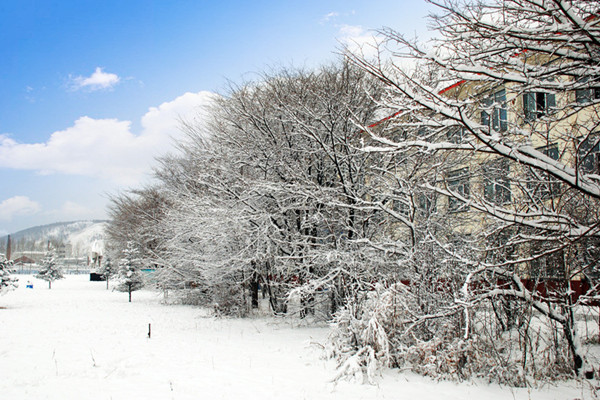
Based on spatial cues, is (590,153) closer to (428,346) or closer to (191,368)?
(428,346)

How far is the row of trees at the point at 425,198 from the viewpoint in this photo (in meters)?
4.27

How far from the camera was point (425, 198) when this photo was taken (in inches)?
430

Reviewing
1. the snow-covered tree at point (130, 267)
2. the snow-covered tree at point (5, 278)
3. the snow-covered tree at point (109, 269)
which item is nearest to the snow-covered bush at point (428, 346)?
the snow-covered tree at point (5, 278)

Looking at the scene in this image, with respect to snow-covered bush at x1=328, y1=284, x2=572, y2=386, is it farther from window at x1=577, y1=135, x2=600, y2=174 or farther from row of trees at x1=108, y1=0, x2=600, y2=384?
window at x1=577, y1=135, x2=600, y2=174

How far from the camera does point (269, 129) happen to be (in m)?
13.4

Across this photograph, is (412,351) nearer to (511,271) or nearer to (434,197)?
(511,271)

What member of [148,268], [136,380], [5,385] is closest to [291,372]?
[136,380]

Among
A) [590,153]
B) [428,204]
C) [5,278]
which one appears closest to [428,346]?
[590,153]

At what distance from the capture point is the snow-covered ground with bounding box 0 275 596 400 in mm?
5891

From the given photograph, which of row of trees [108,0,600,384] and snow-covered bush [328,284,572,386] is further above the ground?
row of trees [108,0,600,384]

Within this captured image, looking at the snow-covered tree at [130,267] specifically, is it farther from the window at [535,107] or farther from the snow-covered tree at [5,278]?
the window at [535,107]

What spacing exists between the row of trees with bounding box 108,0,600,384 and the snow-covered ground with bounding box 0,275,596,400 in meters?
0.53

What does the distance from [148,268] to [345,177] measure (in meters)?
16.5

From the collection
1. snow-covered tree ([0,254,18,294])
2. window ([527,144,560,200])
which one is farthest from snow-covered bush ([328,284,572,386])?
snow-covered tree ([0,254,18,294])
